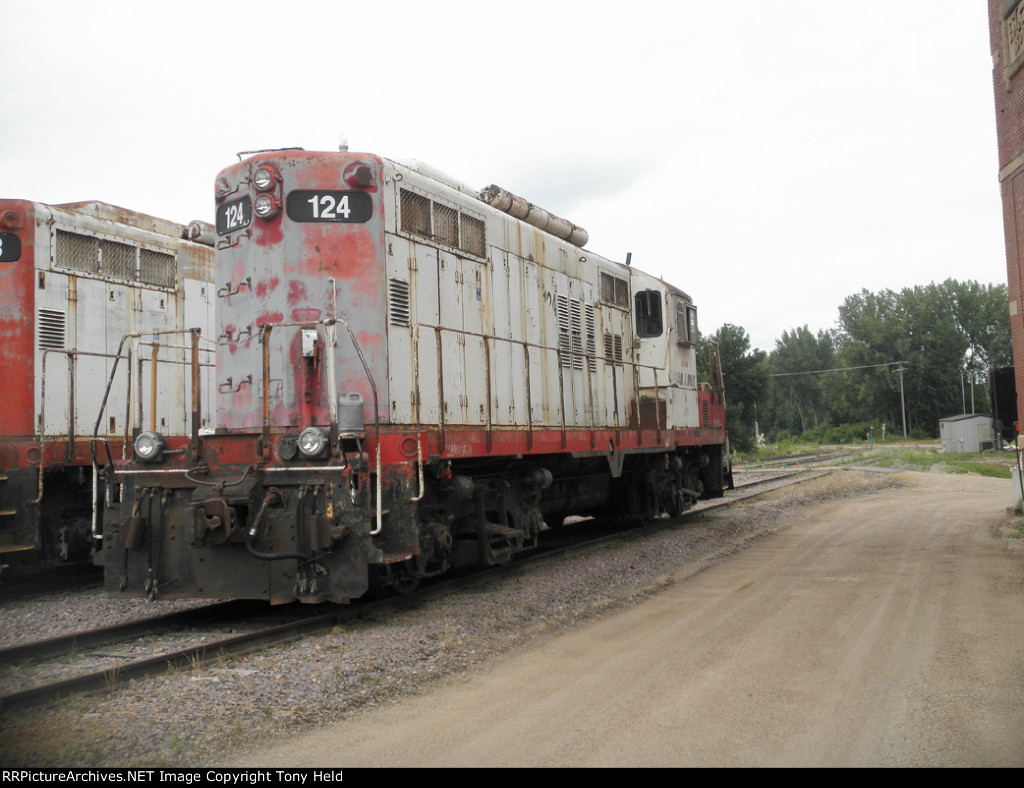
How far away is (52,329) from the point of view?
28.7 feet

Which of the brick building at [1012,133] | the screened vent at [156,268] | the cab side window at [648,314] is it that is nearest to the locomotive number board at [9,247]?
the screened vent at [156,268]

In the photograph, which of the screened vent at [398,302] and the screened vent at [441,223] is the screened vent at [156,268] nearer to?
the screened vent at [441,223]

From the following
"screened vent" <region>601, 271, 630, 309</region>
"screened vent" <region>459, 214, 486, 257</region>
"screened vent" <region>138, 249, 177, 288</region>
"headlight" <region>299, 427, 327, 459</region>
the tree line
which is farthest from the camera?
the tree line

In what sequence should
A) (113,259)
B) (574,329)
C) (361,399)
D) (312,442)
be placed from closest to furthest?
(312,442) < (361,399) < (113,259) < (574,329)

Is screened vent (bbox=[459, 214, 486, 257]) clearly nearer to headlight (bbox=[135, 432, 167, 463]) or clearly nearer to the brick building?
headlight (bbox=[135, 432, 167, 463])

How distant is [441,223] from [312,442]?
304cm

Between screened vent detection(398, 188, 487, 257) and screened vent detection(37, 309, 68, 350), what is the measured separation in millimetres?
4423

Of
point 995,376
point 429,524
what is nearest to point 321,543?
point 429,524

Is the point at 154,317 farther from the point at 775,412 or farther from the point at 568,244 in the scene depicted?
the point at 775,412

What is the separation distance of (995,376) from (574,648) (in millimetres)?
11100

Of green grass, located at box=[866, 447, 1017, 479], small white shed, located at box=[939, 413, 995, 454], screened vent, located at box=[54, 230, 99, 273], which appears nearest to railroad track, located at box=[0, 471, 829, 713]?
screened vent, located at box=[54, 230, 99, 273]

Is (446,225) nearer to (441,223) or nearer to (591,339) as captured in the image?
(441,223)

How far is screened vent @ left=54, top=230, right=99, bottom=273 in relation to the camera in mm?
8930

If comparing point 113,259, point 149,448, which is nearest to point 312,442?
point 149,448
